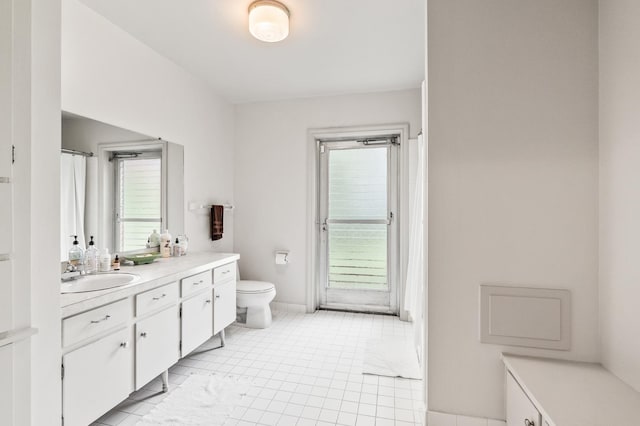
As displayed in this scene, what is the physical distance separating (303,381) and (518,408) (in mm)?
1314

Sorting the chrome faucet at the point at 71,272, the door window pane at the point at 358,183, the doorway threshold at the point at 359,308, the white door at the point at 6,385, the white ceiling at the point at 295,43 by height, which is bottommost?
the doorway threshold at the point at 359,308

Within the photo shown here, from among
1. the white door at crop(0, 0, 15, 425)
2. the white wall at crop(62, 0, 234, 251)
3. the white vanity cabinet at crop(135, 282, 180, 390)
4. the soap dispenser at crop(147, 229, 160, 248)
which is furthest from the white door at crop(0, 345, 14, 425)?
the soap dispenser at crop(147, 229, 160, 248)

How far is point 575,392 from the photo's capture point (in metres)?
1.26

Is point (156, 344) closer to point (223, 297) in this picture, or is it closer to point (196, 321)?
point (196, 321)

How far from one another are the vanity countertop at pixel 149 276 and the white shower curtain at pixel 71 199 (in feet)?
1.20

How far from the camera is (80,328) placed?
146 cm

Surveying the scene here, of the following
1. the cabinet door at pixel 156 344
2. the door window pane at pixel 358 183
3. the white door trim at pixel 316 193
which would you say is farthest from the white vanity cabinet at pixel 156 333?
the door window pane at pixel 358 183

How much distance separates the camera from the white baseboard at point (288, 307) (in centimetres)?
362

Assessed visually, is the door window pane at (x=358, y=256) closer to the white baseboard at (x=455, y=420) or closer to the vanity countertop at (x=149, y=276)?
the vanity countertop at (x=149, y=276)

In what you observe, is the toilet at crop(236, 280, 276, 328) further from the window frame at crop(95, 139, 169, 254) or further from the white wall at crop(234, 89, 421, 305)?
the window frame at crop(95, 139, 169, 254)

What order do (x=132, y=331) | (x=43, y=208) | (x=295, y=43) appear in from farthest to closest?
1. (x=295, y=43)
2. (x=132, y=331)
3. (x=43, y=208)

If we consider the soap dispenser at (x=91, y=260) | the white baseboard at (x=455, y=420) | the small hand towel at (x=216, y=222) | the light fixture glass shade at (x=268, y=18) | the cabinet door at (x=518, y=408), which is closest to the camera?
the cabinet door at (x=518, y=408)

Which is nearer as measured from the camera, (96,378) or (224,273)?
(96,378)

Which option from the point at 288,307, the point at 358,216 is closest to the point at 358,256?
the point at 358,216
